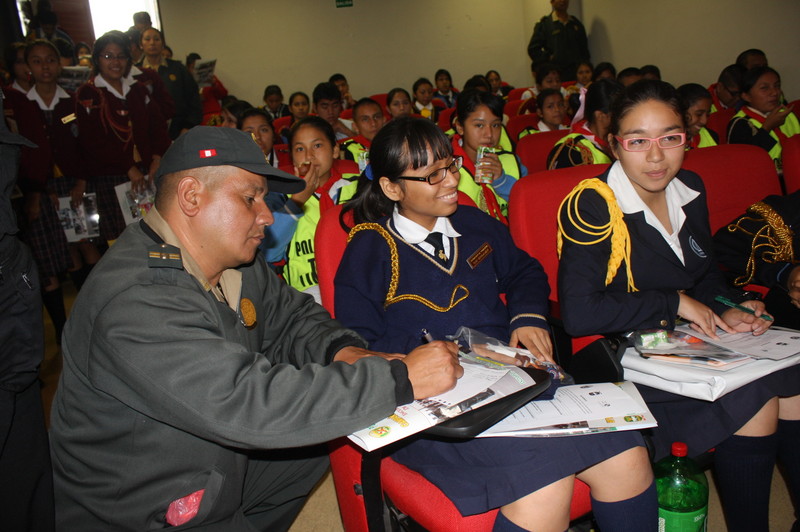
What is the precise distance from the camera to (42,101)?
4.64 metres

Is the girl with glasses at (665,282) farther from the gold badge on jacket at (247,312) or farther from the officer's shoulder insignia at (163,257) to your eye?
the officer's shoulder insignia at (163,257)

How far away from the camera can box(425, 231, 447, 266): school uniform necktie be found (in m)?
1.91

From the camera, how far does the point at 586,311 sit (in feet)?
5.89

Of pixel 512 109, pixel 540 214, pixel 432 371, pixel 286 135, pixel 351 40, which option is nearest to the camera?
pixel 432 371

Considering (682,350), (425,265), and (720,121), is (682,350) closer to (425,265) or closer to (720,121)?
(425,265)

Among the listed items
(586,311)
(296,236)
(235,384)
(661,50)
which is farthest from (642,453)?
(661,50)

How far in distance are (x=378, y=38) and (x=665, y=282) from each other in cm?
1148

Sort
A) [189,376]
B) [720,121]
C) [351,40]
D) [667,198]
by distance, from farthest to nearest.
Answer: [351,40] → [720,121] → [667,198] → [189,376]

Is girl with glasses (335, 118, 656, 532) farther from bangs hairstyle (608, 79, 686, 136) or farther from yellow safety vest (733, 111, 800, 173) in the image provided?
yellow safety vest (733, 111, 800, 173)

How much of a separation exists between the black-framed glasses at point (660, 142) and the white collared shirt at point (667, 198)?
0.34 ft

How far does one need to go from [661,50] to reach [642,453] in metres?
9.54

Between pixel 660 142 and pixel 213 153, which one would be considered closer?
pixel 213 153

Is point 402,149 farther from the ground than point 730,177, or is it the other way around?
point 402,149

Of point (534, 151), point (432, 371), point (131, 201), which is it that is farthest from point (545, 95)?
point (432, 371)
